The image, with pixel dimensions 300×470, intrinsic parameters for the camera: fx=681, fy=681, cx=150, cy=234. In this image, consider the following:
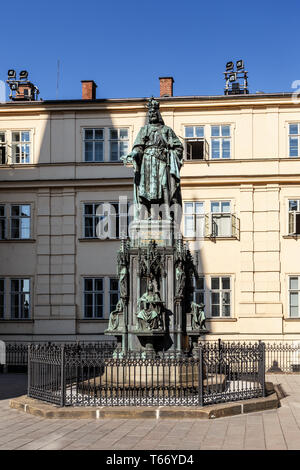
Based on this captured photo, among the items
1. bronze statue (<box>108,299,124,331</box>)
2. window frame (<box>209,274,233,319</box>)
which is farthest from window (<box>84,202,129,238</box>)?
bronze statue (<box>108,299,124,331</box>)

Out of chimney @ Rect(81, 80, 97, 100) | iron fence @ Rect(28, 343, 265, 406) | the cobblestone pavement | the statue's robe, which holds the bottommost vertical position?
the cobblestone pavement

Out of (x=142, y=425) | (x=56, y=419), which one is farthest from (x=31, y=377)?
(x=142, y=425)

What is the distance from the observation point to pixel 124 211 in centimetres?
3034

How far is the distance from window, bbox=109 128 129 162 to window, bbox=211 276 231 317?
7042mm

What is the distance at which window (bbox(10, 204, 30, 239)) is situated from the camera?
1217 inches

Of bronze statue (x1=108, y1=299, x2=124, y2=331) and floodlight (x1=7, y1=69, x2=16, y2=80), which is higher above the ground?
floodlight (x1=7, y1=69, x2=16, y2=80)

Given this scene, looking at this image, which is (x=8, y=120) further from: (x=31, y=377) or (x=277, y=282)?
(x=31, y=377)

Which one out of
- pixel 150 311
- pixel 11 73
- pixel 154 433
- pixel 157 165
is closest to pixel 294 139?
pixel 11 73

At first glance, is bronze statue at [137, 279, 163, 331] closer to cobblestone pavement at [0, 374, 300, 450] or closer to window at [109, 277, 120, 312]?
cobblestone pavement at [0, 374, 300, 450]

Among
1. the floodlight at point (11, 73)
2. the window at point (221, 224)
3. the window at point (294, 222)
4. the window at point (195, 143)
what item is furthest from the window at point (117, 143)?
the window at point (294, 222)

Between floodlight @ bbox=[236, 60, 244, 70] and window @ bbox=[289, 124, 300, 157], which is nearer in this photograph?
window @ bbox=[289, 124, 300, 157]

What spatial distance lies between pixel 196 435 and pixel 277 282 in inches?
745

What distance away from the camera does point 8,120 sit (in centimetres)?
3138
